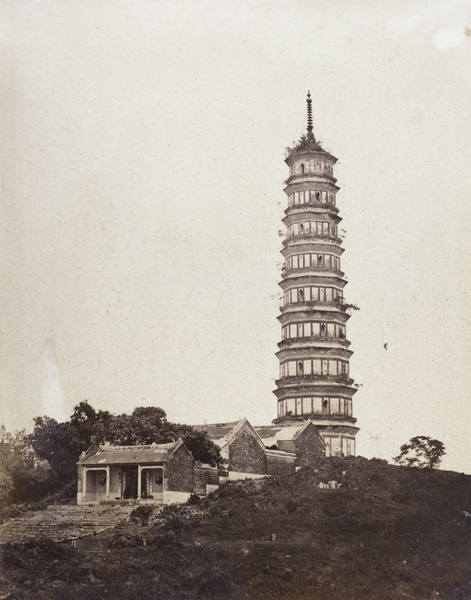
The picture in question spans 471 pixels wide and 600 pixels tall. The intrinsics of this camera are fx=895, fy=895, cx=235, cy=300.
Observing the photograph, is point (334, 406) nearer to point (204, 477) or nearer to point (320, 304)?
point (320, 304)

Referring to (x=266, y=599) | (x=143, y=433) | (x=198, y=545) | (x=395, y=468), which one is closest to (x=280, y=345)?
(x=395, y=468)

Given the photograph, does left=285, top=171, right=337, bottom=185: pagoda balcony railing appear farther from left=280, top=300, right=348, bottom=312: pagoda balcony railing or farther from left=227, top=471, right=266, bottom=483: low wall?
left=227, top=471, right=266, bottom=483: low wall

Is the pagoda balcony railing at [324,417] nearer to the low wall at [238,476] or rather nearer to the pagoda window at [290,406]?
the pagoda window at [290,406]

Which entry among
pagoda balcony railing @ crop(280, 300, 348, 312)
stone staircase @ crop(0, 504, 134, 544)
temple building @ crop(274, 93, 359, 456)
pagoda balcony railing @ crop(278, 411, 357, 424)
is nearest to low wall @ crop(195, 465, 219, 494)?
stone staircase @ crop(0, 504, 134, 544)

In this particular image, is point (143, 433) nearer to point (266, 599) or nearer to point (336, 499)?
point (336, 499)

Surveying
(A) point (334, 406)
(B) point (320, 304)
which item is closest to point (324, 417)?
(A) point (334, 406)

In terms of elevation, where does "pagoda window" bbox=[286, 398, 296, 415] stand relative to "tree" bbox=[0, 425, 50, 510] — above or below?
above
